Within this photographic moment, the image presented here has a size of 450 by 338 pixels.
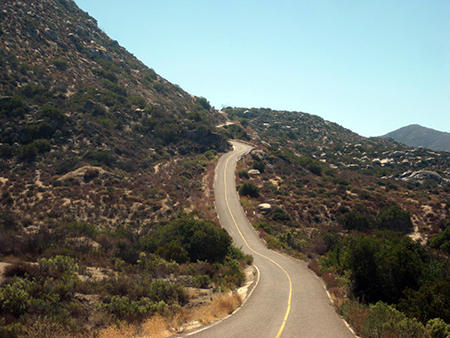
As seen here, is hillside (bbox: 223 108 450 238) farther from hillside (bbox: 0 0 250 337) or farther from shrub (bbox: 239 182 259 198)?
hillside (bbox: 0 0 250 337)

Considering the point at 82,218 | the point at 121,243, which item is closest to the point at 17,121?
the point at 82,218

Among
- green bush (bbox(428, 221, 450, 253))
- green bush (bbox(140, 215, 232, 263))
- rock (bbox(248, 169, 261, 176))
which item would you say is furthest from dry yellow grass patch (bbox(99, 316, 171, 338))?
rock (bbox(248, 169, 261, 176))

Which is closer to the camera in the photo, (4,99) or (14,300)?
(14,300)

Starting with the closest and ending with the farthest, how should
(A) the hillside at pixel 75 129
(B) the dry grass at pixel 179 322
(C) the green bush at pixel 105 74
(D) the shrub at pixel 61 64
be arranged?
(B) the dry grass at pixel 179 322, (A) the hillside at pixel 75 129, (D) the shrub at pixel 61 64, (C) the green bush at pixel 105 74

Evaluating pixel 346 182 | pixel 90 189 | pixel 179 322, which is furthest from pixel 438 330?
pixel 346 182

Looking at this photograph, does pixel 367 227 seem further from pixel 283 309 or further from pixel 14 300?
pixel 14 300

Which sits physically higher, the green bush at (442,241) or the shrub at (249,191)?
the green bush at (442,241)

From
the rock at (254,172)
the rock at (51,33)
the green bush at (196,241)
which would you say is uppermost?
the rock at (51,33)

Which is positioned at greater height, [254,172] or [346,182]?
[346,182]

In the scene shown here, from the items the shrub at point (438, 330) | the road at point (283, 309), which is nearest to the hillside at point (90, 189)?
the road at point (283, 309)

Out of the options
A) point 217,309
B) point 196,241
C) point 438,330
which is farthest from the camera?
point 196,241

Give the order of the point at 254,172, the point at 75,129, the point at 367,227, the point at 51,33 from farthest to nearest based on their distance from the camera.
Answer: the point at 51,33 → the point at 254,172 → the point at 75,129 → the point at 367,227

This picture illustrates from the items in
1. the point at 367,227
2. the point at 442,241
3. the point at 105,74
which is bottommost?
the point at 367,227

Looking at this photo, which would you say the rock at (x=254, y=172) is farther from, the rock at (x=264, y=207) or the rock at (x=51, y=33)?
the rock at (x=51, y=33)
